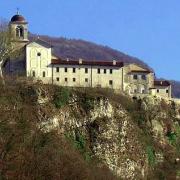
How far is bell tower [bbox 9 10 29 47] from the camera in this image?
387 feet

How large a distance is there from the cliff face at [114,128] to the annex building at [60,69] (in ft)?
8.59

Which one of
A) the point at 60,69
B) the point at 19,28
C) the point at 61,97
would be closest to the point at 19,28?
the point at 19,28

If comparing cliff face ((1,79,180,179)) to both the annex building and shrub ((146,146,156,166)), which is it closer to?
shrub ((146,146,156,166))

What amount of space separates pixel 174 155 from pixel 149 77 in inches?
422

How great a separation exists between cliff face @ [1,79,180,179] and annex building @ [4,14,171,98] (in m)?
Result: 2.62

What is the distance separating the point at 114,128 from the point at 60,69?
10247 millimetres

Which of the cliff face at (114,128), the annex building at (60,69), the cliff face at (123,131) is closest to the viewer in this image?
the cliff face at (114,128)

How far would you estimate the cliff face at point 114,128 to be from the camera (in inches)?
4257

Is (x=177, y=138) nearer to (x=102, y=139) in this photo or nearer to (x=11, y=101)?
(x=102, y=139)

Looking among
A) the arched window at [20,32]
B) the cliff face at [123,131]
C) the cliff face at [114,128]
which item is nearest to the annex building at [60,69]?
the arched window at [20,32]

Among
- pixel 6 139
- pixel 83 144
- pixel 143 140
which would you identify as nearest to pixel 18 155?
pixel 6 139

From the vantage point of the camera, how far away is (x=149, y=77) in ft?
406

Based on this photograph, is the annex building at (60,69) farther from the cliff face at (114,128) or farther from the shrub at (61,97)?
the shrub at (61,97)

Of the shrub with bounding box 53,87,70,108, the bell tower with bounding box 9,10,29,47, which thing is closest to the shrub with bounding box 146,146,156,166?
the shrub with bounding box 53,87,70,108
